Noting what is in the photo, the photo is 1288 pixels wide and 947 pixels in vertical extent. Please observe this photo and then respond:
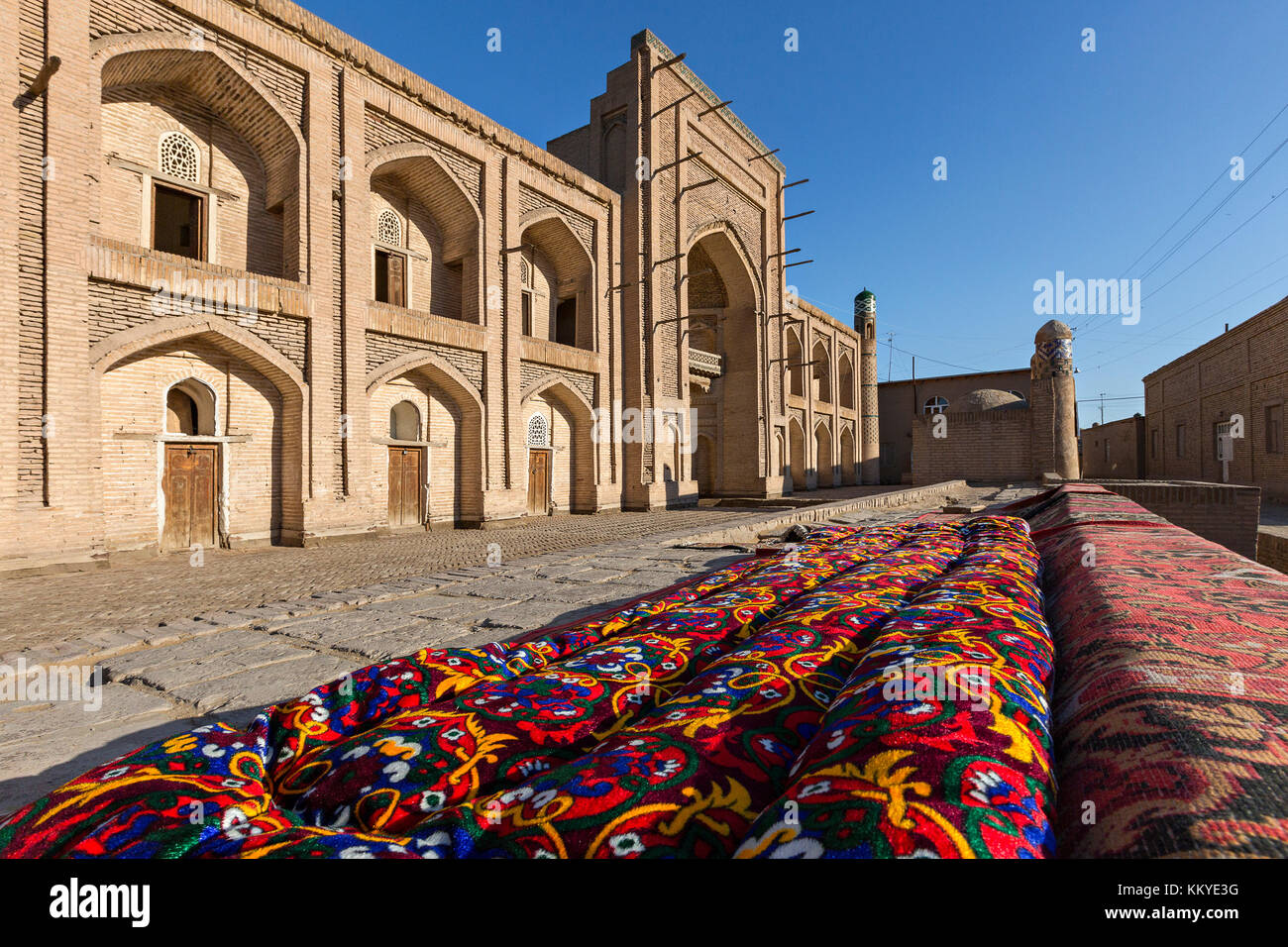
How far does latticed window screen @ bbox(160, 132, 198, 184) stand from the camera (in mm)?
9031

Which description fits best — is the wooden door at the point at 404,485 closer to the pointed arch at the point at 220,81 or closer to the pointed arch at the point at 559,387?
the pointed arch at the point at 559,387

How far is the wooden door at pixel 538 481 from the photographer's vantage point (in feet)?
47.2

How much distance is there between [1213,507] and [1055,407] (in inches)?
632

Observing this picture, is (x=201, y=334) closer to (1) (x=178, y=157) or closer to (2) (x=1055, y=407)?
(1) (x=178, y=157)

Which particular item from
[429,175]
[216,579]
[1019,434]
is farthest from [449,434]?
[1019,434]

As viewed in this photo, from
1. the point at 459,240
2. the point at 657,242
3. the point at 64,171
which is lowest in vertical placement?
the point at 64,171

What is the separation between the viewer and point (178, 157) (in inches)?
361

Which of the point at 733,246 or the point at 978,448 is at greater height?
the point at 733,246

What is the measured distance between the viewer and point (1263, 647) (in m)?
1.15

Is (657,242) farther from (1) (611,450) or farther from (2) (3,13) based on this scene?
(2) (3,13)

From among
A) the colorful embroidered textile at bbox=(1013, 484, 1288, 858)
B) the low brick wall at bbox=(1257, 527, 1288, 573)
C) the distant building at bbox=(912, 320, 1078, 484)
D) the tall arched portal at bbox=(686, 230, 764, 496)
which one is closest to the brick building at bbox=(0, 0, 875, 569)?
the tall arched portal at bbox=(686, 230, 764, 496)

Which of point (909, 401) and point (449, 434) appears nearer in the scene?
point (449, 434)
